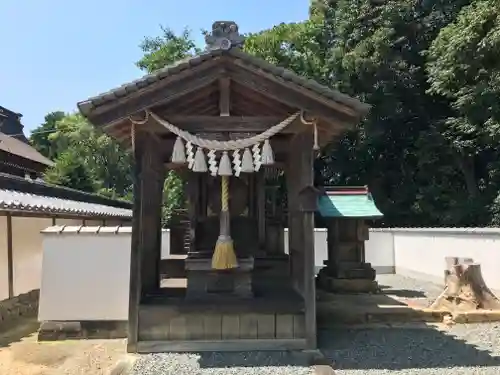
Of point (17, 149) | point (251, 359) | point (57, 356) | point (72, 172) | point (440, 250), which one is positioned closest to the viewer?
point (251, 359)

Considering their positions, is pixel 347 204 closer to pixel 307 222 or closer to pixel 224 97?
pixel 307 222

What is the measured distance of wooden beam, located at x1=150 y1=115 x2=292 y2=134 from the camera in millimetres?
6504

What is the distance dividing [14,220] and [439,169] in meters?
18.5

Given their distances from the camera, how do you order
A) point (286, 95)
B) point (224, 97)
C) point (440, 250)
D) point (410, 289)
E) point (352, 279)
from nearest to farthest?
point (286, 95) < point (224, 97) < point (352, 279) < point (410, 289) < point (440, 250)

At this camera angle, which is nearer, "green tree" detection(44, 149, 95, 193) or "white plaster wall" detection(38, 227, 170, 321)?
"white plaster wall" detection(38, 227, 170, 321)

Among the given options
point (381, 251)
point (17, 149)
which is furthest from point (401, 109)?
point (17, 149)

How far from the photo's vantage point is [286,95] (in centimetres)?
635

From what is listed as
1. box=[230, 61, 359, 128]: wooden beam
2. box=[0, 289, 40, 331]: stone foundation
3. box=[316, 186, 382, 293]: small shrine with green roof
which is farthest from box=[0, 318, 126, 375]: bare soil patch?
box=[316, 186, 382, 293]: small shrine with green roof

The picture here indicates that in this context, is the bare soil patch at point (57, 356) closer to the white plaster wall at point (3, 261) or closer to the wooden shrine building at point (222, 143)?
the wooden shrine building at point (222, 143)

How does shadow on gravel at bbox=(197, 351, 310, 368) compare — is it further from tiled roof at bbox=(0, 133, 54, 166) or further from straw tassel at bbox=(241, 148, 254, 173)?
tiled roof at bbox=(0, 133, 54, 166)

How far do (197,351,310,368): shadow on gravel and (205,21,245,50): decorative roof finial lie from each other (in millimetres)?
3985

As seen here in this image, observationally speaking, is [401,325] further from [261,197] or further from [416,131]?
[416,131]

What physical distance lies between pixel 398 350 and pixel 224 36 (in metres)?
4.79

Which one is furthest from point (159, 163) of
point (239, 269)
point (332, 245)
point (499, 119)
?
point (499, 119)
